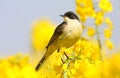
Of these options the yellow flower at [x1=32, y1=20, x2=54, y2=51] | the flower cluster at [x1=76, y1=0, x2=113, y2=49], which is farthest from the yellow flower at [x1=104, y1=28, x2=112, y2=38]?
the yellow flower at [x1=32, y1=20, x2=54, y2=51]

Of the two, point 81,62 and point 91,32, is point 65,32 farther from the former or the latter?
point 81,62

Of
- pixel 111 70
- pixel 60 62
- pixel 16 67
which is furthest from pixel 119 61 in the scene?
pixel 60 62

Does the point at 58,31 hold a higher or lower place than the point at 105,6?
higher

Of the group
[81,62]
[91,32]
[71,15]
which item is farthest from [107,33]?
[81,62]

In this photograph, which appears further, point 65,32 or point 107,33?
point 107,33

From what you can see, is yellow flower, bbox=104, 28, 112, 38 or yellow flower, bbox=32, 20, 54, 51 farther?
yellow flower, bbox=32, 20, 54, 51

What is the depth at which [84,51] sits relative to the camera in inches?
196

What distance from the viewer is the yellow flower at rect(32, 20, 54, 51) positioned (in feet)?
48.7

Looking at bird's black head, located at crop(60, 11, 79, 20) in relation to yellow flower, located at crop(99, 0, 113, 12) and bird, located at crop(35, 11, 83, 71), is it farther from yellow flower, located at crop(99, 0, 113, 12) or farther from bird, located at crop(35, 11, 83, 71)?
yellow flower, located at crop(99, 0, 113, 12)

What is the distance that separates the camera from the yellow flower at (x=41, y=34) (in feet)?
48.7

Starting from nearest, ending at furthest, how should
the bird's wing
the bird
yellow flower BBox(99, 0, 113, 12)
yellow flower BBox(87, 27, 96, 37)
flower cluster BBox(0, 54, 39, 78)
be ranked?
flower cluster BBox(0, 54, 39, 78), the bird, the bird's wing, yellow flower BBox(87, 27, 96, 37), yellow flower BBox(99, 0, 113, 12)

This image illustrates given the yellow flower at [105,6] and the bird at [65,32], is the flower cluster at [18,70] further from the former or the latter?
the yellow flower at [105,6]

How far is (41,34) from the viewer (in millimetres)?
16141

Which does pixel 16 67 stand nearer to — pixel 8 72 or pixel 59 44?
pixel 8 72
